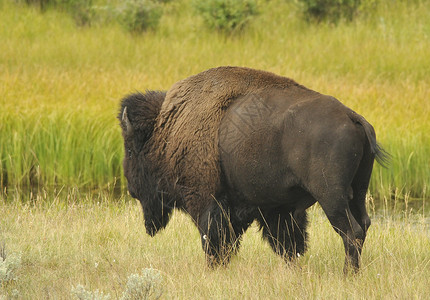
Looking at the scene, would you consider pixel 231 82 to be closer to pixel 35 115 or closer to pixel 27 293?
pixel 27 293

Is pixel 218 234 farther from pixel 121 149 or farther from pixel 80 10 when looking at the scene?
pixel 80 10

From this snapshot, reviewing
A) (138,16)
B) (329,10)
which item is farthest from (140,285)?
(329,10)

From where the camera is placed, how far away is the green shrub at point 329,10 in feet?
53.6

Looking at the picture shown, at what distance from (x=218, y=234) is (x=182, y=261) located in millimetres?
540

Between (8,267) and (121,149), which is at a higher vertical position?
(8,267)

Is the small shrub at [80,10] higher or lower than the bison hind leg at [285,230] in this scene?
lower

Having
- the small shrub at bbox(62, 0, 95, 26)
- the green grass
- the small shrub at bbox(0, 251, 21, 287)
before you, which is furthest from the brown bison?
the small shrub at bbox(62, 0, 95, 26)

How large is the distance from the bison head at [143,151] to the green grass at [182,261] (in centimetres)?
43

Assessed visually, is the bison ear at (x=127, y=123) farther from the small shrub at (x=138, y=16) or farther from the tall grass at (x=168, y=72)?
the small shrub at (x=138, y=16)

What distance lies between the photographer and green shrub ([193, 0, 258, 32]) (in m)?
15.2

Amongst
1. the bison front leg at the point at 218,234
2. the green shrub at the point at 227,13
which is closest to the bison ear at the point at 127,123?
the bison front leg at the point at 218,234

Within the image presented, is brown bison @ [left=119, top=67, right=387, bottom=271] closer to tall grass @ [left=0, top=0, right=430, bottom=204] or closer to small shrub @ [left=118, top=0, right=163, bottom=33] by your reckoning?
tall grass @ [left=0, top=0, right=430, bottom=204]

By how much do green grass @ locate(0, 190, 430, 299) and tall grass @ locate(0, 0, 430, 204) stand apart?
140cm

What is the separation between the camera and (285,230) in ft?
16.9
